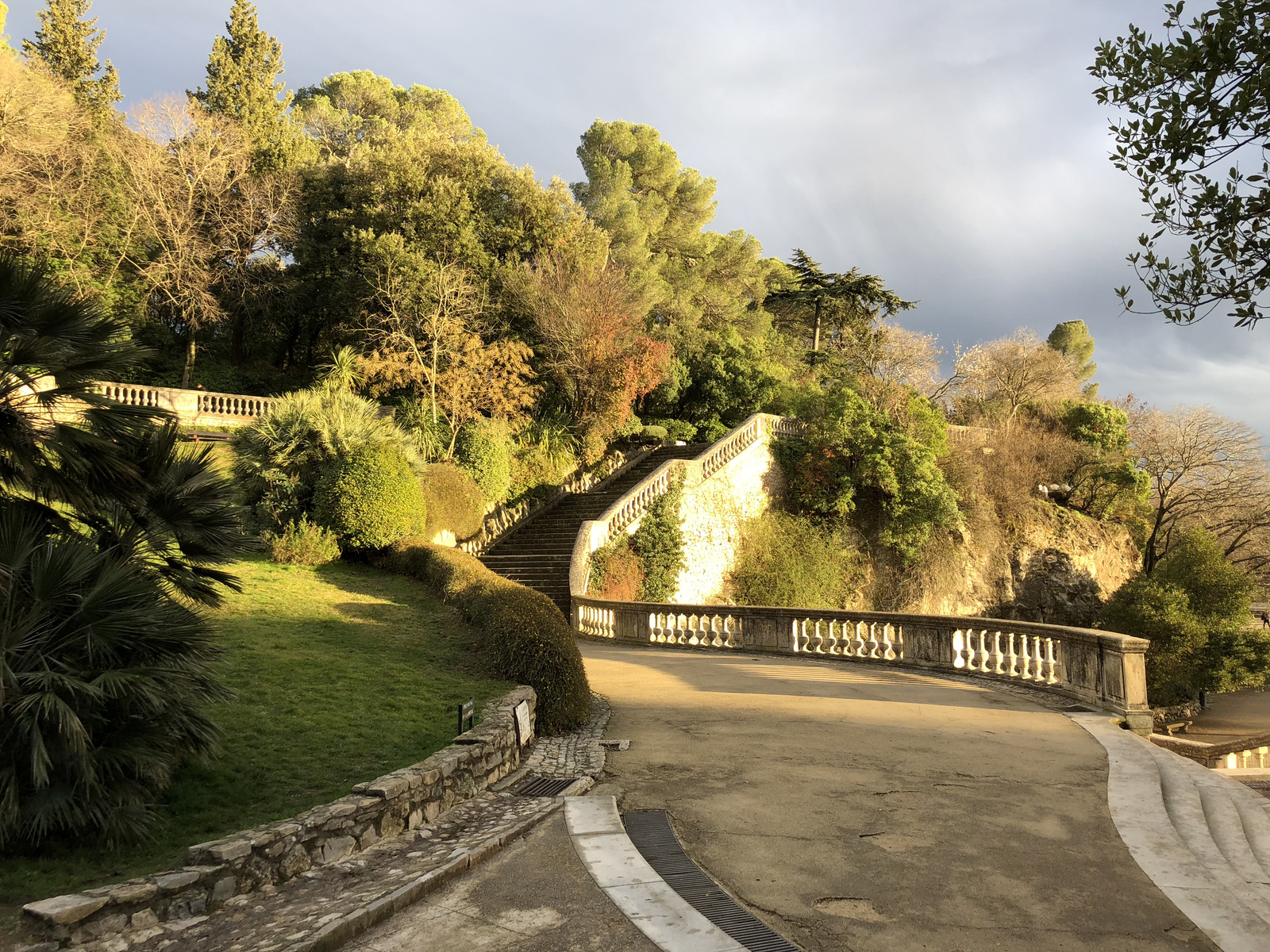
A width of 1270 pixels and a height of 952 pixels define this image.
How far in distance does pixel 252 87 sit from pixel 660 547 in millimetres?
27731

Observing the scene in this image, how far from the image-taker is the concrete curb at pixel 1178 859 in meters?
4.20

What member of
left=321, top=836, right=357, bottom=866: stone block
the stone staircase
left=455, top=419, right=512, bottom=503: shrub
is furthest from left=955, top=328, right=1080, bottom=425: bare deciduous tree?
left=321, top=836, right=357, bottom=866: stone block

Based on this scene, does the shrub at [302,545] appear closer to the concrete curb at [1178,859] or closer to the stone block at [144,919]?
the stone block at [144,919]

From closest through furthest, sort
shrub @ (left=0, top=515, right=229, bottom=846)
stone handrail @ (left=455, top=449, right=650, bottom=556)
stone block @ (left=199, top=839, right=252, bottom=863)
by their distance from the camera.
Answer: shrub @ (left=0, top=515, right=229, bottom=846) < stone block @ (left=199, top=839, right=252, bottom=863) < stone handrail @ (left=455, top=449, right=650, bottom=556)

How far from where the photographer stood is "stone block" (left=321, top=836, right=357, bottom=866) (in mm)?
5066

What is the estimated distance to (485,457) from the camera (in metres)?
23.6

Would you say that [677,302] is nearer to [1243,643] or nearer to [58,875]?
[1243,643]

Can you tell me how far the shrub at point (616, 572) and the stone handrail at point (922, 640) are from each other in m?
2.69

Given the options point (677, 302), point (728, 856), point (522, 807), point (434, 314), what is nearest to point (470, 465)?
point (434, 314)

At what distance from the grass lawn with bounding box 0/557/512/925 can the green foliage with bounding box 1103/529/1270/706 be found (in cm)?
2069

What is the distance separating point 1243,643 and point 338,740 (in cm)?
2500

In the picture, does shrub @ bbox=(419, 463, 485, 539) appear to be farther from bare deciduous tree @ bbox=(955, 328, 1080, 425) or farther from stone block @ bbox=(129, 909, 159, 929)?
bare deciduous tree @ bbox=(955, 328, 1080, 425)

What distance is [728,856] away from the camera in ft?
17.0

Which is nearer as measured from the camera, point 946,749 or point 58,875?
point 58,875
